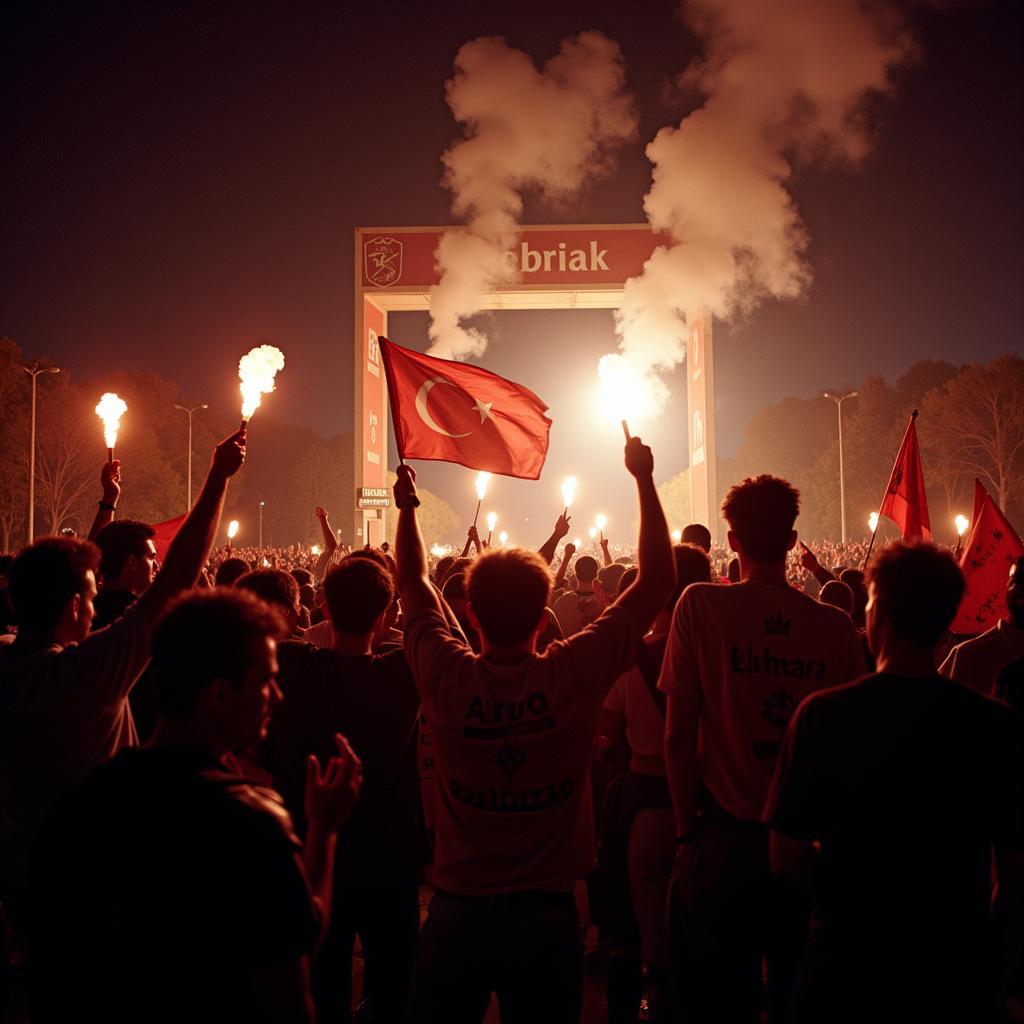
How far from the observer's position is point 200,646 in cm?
194

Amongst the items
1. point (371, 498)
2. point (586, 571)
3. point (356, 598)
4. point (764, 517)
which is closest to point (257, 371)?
point (356, 598)

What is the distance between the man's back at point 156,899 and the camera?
168 cm

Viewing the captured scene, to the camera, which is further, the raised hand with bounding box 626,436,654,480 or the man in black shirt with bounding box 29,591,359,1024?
the raised hand with bounding box 626,436,654,480

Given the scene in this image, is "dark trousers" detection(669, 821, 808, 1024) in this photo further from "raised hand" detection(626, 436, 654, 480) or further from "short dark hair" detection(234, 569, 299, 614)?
"short dark hair" detection(234, 569, 299, 614)

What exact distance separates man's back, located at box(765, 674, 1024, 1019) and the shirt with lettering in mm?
686

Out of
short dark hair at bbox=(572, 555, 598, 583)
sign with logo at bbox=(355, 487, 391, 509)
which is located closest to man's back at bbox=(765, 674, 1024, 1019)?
short dark hair at bbox=(572, 555, 598, 583)

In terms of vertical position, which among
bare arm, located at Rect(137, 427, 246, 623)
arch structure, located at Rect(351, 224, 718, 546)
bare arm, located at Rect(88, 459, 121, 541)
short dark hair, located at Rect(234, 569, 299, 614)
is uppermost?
arch structure, located at Rect(351, 224, 718, 546)

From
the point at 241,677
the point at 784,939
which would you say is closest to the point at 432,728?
the point at 241,677

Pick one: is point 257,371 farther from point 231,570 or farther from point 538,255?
point 538,255

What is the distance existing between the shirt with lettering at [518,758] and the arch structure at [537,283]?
90.1 ft

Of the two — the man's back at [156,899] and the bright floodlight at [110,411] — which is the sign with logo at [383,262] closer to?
the bright floodlight at [110,411]

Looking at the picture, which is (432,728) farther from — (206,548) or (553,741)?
(206,548)

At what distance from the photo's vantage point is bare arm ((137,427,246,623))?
9.38 feet

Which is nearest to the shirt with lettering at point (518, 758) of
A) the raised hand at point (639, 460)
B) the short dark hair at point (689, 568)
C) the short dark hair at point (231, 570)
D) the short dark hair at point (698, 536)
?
the raised hand at point (639, 460)
